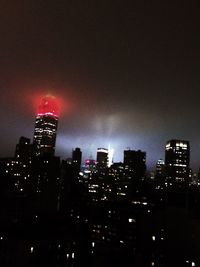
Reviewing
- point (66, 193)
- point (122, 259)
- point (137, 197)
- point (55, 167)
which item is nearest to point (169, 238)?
point (122, 259)

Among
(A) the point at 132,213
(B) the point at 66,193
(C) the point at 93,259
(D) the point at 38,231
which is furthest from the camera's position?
(B) the point at 66,193

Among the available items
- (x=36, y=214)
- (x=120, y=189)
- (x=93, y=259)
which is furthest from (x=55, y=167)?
(x=93, y=259)

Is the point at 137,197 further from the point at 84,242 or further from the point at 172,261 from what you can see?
the point at 172,261

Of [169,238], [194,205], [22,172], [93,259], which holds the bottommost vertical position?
[93,259]

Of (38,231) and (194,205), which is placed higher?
(194,205)

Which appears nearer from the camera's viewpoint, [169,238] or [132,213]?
[169,238]

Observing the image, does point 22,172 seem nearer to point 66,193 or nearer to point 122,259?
point 66,193

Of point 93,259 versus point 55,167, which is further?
point 55,167

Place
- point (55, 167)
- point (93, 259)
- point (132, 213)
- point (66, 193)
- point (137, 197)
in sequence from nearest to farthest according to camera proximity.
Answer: point (93, 259) → point (132, 213) → point (137, 197) → point (66, 193) → point (55, 167)

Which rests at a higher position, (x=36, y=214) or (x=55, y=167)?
(x=55, y=167)
